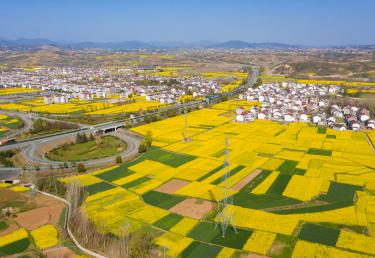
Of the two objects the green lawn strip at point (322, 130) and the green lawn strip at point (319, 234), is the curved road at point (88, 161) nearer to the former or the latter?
the green lawn strip at point (319, 234)

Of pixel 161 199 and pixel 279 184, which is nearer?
pixel 161 199

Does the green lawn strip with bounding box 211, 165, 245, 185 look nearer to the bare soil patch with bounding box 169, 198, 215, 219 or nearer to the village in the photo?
the bare soil patch with bounding box 169, 198, 215, 219

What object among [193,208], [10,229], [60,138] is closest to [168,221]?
[193,208]

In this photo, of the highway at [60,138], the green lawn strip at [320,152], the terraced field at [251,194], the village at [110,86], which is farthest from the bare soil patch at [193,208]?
the village at [110,86]

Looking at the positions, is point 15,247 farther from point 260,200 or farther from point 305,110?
point 305,110

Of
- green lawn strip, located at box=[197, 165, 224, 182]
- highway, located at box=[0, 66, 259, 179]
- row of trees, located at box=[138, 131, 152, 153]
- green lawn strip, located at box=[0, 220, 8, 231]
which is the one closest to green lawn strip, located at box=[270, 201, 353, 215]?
green lawn strip, located at box=[197, 165, 224, 182]

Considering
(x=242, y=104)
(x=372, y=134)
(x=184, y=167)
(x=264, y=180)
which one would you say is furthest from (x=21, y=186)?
(x=242, y=104)
